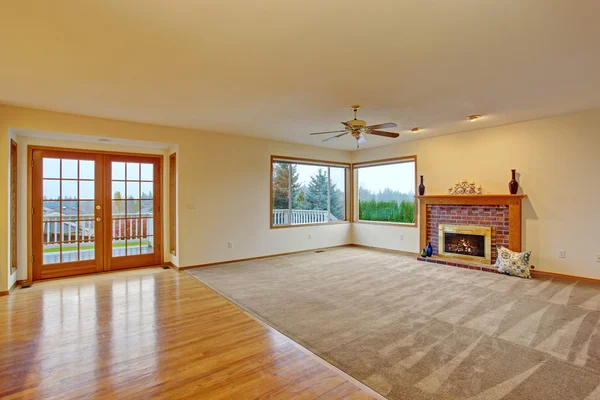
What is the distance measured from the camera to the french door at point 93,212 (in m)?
5.07

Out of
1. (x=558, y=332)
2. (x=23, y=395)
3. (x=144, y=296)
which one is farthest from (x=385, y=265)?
(x=23, y=395)

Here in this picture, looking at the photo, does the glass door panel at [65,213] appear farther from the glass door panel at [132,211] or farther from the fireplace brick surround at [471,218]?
the fireplace brick surround at [471,218]

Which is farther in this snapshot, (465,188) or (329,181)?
(329,181)

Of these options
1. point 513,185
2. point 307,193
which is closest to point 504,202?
point 513,185

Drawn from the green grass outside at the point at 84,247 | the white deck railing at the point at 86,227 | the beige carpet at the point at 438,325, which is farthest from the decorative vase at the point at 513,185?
the green grass outside at the point at 84,247

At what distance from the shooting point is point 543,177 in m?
5.19

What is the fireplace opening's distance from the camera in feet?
19.4

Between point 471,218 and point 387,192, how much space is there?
2.15 meters

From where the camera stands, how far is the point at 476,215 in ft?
19.6

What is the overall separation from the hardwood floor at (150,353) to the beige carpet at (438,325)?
0.93 ft

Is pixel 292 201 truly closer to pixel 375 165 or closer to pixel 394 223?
pixel 375 165

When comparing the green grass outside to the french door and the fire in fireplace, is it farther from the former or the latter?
the fire in fireplace

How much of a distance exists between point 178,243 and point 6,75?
3.34 meters

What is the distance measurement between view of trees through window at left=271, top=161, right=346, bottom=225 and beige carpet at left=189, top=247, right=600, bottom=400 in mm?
2193
